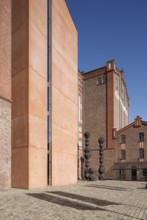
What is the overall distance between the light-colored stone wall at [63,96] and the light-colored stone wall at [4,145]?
5300 millimetres

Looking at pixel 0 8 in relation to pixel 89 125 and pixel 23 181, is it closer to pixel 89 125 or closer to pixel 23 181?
pixel 23 181

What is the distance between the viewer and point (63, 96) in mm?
25391

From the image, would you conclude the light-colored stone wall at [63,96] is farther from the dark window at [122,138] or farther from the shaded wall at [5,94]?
the dark window at [122,138]

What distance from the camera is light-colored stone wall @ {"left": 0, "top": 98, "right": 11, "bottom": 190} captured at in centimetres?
1694

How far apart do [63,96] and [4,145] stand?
9.54 metres

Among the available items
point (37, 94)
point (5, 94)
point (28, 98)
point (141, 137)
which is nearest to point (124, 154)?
point (141, 137)

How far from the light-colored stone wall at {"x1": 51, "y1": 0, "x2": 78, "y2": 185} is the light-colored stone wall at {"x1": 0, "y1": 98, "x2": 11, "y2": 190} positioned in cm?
530

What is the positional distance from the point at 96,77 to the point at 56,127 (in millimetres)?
25120

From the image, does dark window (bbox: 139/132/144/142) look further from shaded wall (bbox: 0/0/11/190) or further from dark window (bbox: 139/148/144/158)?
shaded wall (bbox: 0/0/11/190)

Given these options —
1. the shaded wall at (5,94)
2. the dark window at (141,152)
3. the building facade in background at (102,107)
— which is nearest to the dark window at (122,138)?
the building facade in background at (102,107)

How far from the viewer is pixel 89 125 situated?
151 feet

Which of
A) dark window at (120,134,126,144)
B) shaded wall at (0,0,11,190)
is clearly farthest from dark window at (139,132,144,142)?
shaded wall at (0,0,11,190)

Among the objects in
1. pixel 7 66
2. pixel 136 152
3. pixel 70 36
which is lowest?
pixel 136 152

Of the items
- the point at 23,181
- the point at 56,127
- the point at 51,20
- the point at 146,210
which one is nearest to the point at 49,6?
the point at 51,20
